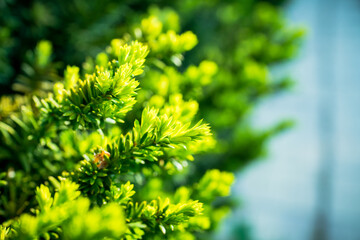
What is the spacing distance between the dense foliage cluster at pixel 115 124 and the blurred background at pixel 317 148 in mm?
1213

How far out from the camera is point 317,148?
6.55ft

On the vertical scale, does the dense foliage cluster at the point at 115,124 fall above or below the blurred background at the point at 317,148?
below

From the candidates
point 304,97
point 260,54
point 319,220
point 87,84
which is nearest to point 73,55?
point 87,84

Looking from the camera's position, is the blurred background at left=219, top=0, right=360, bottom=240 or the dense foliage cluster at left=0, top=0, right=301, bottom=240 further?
the blurred background at left=219, top=0, right=360, bottom=240

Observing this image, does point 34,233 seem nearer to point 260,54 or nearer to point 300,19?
point 260,54

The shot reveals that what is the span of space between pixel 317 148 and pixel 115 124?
74.9 inches

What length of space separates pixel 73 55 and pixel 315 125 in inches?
72.3

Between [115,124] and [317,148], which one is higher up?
[317,148]

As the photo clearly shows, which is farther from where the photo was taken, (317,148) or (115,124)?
(317,148)

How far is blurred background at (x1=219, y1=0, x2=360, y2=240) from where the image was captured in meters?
1.91

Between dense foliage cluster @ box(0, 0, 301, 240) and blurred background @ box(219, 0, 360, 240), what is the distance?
3.98ft

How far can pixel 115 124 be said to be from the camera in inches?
18.5

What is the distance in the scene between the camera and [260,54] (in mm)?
875

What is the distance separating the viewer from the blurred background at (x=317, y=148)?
1914mm
